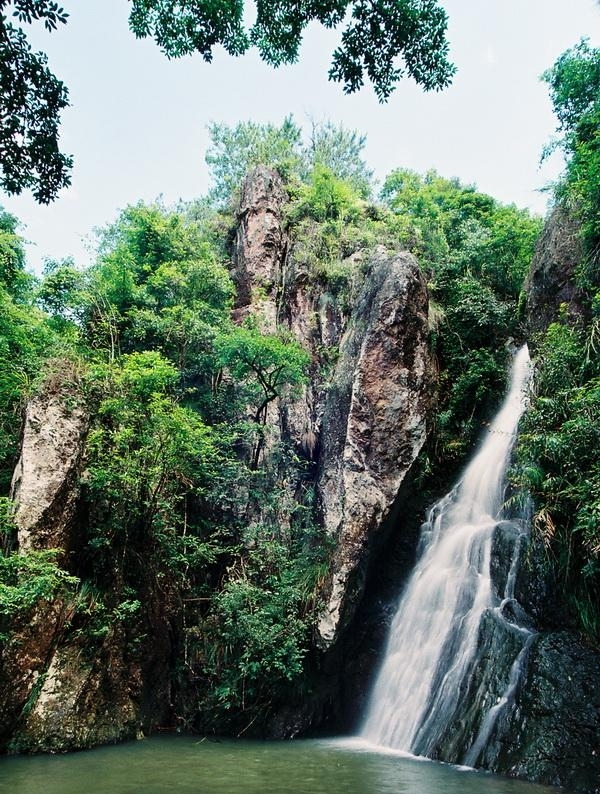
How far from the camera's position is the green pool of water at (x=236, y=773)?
259 inches

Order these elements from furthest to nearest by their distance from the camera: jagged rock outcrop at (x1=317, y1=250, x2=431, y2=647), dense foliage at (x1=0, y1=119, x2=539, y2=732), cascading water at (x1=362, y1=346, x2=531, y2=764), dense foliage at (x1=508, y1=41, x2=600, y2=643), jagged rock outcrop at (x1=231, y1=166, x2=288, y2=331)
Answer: jagged rock outcrop at (x1=231, y1=166, x2=288, y2=331), jagged rock outcrop at (x1=317, y1=250, x2=431, y2=647), dense foliage at (x1=0, y1=119, x2=539, y2=732), cascading water at (x1=362, y1=346, x2=531, y2=764), dense foliage at (x1=508, y1=41, x2=600, y2=643)

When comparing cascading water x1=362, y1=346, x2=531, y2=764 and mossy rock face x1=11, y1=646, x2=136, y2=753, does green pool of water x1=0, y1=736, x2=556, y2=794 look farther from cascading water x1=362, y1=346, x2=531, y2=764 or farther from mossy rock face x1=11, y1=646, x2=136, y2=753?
cascading water x1=362, y1=346, x2=531, y2=764

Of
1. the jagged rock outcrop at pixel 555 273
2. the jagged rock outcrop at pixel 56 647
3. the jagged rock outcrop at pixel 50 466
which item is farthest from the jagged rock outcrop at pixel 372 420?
the jagged rock outcrop at pixel 50 466

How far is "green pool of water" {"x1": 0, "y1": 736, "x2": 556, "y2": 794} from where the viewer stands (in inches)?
259

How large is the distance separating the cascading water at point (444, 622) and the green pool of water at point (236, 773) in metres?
0.70

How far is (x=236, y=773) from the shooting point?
7.51m

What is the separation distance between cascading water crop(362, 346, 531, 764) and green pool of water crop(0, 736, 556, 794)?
702 mm

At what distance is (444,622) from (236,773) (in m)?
4.16

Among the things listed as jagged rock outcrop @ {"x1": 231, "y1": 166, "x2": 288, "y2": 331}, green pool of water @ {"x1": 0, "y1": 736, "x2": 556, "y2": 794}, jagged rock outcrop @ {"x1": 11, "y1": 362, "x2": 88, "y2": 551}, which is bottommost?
green pool of water @ {"x1": 0, "y1": 736, "x2": 556, "y2": 794}

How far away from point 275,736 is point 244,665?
1689 millimetres

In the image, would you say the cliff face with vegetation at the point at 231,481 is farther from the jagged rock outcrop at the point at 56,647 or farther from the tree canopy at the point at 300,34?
the tree canopy at the point at 300,34

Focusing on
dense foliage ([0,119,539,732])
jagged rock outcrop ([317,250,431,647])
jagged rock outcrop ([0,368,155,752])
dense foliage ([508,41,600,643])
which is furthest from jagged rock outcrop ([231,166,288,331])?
dense foliage ([508,41,600,643])

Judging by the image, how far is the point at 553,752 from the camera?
692 centimetres

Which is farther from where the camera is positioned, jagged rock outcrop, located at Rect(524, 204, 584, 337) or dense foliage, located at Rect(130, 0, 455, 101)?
jagged rock outcrop, located at Rect(524, 204, 584, 337)
